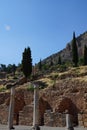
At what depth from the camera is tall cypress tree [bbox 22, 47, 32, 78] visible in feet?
212

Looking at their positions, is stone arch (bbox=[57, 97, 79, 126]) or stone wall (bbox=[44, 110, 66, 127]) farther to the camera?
stone arch (bbox=[57, 97, 79, 126])

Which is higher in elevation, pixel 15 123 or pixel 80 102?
pixel 80 102

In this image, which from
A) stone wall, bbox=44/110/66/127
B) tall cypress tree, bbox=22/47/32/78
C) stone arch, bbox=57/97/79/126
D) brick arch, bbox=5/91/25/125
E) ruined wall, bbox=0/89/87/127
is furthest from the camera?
tall cypress tree, bbox=22/47/32/78

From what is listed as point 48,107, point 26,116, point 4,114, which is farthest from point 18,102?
point 26,116

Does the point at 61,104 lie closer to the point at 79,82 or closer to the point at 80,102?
the point at 80,102

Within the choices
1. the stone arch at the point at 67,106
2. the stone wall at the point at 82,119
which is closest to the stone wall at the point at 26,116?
the stone arch at the point at 67,106

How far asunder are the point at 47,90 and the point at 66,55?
122802mm

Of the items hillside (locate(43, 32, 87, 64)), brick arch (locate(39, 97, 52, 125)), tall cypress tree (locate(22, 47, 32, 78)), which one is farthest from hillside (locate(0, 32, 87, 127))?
hillside (locate(43, 32, 87, 64))

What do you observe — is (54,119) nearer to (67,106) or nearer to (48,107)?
(67,106)

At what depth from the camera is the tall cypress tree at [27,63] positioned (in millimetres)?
64562

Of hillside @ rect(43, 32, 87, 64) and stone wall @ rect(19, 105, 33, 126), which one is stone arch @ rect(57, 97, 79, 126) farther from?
hillside @ rect(43, 32, 87, 64)

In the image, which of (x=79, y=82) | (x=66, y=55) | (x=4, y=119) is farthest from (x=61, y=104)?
(x=66, y=55)

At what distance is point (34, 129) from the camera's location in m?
25.8

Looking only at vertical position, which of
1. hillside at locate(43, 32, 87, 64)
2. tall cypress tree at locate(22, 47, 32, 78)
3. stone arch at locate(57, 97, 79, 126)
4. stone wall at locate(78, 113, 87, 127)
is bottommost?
stone wall at locate(78, 113, 87, 127)
